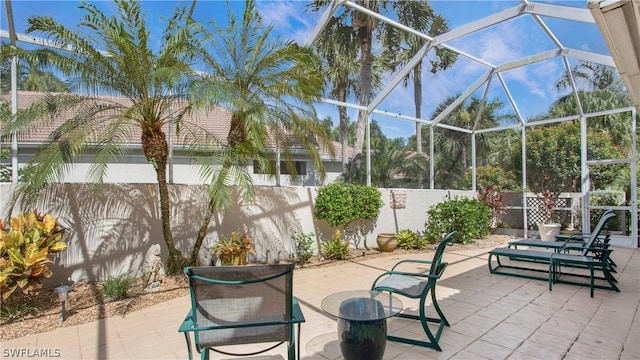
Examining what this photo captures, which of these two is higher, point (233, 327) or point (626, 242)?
point (233, 327)

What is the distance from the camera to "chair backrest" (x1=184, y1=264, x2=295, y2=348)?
2.54 m

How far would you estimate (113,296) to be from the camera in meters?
4.98

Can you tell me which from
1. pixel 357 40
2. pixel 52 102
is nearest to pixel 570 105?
pixel 357 40

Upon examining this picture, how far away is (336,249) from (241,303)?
18.0ft

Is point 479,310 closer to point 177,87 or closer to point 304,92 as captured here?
point 304,92

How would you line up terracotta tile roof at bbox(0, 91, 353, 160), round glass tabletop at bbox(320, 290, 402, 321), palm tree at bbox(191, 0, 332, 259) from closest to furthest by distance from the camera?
round glass tabletop at bbox(320, 290, 402, 321), terracotta tile roof at bbox(0, 91, 353, 160), palm tree at bbox(191, 0, 332, 259)

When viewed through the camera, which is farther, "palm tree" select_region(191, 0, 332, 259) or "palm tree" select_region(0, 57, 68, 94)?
"palm tree" select_region(191, 0, 332, 259)

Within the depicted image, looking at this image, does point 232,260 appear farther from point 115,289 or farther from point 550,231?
point 550,231

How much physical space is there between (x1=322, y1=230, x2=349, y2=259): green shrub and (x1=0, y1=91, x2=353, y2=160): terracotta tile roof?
2.05 meters

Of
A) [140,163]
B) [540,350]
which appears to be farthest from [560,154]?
[140,163]

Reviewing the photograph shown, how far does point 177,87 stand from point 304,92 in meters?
2.23

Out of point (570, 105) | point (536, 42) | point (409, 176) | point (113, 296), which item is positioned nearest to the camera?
point (113, 296)

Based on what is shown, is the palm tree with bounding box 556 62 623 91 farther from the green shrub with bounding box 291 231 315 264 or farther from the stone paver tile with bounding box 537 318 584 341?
the green shrub with bounding box 291 231 315 264

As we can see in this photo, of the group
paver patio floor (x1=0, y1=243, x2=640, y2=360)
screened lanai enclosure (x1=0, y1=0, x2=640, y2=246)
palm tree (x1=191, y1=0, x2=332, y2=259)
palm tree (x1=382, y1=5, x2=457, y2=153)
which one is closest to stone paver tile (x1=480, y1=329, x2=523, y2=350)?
paver patio floor (x1=0, y1=243, x2=640, y2=360)
